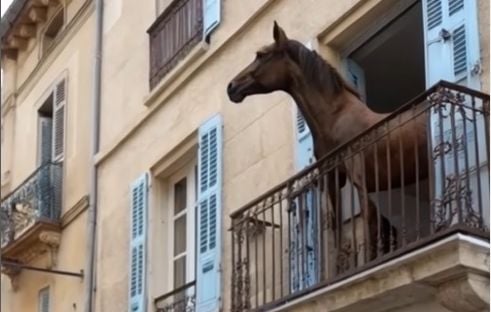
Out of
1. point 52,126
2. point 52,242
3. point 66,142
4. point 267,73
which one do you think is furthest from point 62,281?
point 267,73

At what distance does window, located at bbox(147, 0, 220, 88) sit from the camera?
11.5 meters

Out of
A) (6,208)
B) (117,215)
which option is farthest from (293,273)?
(6,208)

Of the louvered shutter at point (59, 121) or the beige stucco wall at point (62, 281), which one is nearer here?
the beige stucco wall at point (62, 281)

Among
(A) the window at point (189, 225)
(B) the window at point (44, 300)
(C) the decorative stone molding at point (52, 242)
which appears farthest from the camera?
(B) the window at point (44, 300)

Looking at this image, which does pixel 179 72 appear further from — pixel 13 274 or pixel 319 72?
pixel 13 274

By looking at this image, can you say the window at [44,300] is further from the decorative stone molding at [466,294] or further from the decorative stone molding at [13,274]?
the decorative stone molding at [466,294]

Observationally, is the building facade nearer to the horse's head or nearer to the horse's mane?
the horse's mane

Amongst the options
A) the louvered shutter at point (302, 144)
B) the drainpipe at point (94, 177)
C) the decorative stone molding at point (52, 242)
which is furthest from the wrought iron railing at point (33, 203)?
the louvered shutter at point (302, 144)

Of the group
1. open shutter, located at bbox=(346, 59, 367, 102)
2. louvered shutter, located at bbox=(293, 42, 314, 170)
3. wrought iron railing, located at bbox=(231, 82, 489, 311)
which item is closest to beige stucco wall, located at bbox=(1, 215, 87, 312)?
wrought iron railing, located at bbox=(231, 82, 489, 311)

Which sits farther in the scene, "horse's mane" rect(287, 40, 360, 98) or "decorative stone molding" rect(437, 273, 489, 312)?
"horse's mane" rect(287, 40, 360, 98)

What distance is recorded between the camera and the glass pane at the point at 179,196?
471 inches

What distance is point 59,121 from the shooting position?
15.6 meters

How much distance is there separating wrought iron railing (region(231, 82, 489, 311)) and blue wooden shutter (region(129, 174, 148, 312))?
233 cm

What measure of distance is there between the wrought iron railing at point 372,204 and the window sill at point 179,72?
2.53 meters
